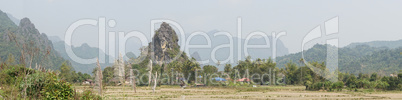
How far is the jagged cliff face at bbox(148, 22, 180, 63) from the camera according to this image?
8944cm

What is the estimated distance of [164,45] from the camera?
90.8 meters

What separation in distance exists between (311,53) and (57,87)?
150158 mm

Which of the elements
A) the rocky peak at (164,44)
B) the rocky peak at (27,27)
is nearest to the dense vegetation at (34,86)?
the rocky peak at (164,44)

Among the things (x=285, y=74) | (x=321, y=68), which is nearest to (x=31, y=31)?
(x=285, y=74)

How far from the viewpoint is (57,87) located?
1038 cm

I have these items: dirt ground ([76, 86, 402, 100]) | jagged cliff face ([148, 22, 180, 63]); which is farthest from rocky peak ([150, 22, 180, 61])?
dirt ground ([76, 86, 402, 100])

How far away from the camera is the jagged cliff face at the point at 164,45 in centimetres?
8944

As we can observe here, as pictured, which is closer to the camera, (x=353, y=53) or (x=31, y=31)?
(x=31, y=31)

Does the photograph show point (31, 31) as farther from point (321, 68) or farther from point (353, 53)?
point (353, 53)
